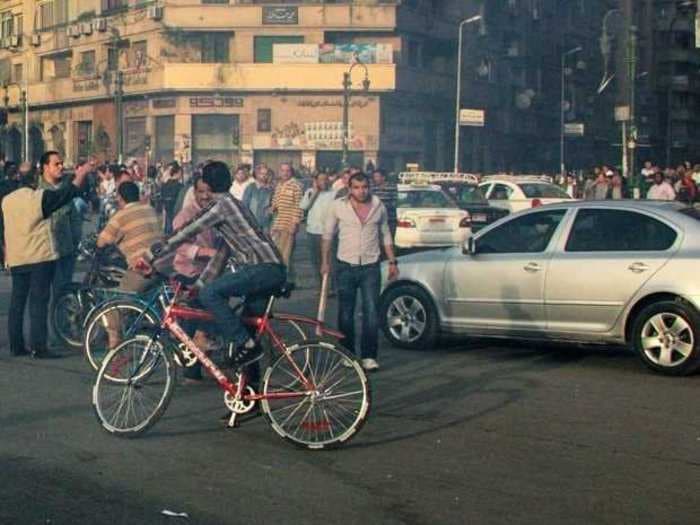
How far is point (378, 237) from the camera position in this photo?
9.71 metres

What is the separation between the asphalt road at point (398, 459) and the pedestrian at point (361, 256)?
1.72 feet

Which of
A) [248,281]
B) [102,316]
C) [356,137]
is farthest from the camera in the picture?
[356,137]

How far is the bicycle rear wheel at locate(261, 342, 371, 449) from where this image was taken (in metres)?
6.66

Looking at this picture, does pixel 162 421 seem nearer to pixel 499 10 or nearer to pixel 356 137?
pixel 356 137

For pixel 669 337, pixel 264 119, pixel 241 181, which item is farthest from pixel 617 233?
pixel 264 119

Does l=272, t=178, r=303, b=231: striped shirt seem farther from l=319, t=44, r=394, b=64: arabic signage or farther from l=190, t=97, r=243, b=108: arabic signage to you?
l=190, t=97, r=243, b=108: arabic signage

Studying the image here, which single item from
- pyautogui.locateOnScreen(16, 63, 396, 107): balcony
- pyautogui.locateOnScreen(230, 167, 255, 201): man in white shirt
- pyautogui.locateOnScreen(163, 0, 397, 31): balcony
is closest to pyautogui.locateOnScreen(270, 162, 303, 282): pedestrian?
pyautogui.locateOnScreen(230, 167, 255, 201): man in white shirt

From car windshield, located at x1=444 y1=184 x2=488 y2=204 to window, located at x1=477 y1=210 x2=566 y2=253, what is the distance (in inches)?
619

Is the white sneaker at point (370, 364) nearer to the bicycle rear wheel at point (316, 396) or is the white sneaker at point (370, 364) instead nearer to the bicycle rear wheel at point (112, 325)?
Result: the bicycle rear wheel at point (112, 325)

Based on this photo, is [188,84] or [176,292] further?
[188,84]

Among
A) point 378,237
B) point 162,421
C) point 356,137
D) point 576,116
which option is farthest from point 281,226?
point 576,116

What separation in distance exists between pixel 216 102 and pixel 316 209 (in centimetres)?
3919

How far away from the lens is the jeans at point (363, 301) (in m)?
9.49

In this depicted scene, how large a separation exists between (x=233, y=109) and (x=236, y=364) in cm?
4672
